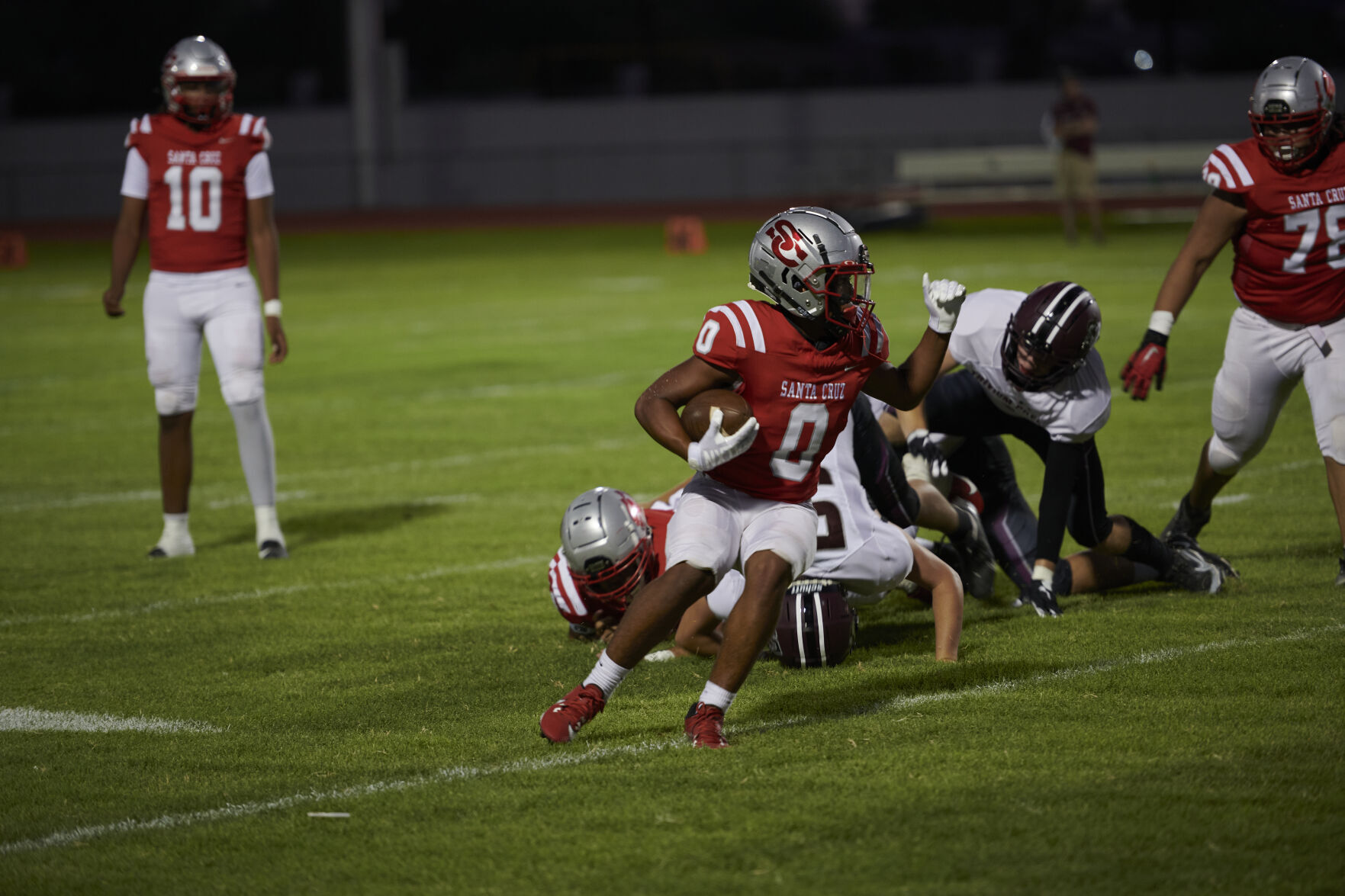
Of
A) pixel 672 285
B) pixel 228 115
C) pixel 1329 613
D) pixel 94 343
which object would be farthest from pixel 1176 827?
pixel 672 285

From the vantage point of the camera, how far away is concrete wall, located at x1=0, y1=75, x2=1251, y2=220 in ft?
124

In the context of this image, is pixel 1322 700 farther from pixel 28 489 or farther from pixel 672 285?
pixel 672 285

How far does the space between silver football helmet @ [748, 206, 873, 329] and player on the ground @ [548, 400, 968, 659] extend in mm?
1035

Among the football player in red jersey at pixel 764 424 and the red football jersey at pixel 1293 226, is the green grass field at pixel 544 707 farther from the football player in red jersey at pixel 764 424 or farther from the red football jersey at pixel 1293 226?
the red football jersey at pixel 1293 226

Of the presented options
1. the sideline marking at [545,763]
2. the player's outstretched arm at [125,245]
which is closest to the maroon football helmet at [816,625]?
the sideline marking at [545,763]

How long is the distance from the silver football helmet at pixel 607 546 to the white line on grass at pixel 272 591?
5.74 feet

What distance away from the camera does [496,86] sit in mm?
45094

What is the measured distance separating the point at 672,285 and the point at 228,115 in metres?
12.1

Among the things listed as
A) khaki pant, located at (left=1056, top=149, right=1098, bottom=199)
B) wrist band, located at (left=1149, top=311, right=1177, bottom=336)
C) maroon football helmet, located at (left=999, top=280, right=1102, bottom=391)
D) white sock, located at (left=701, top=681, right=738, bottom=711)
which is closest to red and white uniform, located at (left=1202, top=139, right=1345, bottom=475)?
wrist band, located at (left=1149, top=311, right=1177, bottom=336)

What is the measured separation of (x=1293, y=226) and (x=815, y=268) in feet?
7.92

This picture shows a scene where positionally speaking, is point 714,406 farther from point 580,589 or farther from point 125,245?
point 125,245

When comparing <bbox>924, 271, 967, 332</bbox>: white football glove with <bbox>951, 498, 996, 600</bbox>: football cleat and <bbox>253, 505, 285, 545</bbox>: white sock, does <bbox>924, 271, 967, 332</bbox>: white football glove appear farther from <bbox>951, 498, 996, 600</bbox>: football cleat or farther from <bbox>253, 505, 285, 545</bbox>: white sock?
<bbox>253, 505, 285, 545</bbox>: white sock

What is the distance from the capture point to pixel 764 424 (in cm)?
442

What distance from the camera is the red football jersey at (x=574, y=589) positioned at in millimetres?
5430
